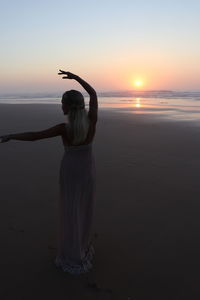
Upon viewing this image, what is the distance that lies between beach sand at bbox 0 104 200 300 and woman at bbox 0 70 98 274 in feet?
0.89

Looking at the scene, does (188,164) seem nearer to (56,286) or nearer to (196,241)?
(196,241)

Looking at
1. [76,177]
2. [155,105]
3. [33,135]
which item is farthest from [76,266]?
[155,105]

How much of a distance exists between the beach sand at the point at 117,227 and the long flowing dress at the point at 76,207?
18cm

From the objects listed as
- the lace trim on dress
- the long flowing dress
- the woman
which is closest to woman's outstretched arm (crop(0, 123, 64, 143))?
the woman

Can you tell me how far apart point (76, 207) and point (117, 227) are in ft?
5.08

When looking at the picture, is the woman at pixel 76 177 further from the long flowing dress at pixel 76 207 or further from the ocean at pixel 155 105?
the ocean at pixel 155 105

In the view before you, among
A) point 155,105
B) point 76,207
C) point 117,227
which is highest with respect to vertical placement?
point 76,207

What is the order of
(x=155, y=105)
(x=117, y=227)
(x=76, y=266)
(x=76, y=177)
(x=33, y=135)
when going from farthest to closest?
(x=155, y=105) < (x=117, y=227) < (x=76, y=266) < (x=76, y=177) < (x=33, y=135)

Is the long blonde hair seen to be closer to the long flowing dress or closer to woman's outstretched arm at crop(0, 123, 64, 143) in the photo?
woman's outstretched arm at crop(0, 123, 64, 143)

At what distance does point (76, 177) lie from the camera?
3.58 meters

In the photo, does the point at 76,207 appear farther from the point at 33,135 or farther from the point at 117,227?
the point at 117,227

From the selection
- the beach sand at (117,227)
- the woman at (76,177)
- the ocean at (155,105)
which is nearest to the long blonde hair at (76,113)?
the woman at (76,177)

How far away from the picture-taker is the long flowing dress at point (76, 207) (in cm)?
357

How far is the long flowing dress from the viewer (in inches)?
140
